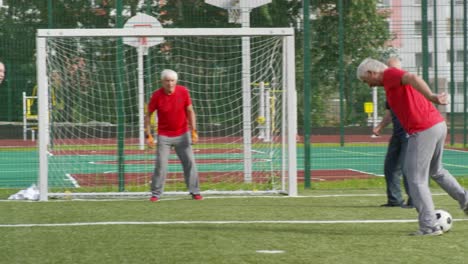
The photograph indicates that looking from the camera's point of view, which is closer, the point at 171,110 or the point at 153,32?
the point at 171,110

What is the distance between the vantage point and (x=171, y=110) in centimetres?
1383

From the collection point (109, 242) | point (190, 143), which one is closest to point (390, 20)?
point (190, 143)

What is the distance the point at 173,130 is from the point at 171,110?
313 mm

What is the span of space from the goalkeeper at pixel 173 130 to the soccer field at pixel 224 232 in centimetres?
33

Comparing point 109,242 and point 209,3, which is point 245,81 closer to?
point 209,3

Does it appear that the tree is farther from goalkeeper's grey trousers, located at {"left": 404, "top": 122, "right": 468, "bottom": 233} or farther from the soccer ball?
the soccer ball

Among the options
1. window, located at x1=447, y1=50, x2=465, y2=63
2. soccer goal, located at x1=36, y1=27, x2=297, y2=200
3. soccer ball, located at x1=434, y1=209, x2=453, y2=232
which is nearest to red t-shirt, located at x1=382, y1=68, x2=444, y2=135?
soccer ball, located at x1=434, y1=209, x2=453, y2=232

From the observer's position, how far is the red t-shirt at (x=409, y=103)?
9523 mm

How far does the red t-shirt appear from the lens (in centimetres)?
952

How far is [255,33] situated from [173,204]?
2787mm

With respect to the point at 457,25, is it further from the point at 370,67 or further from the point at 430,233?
the point at 430,233

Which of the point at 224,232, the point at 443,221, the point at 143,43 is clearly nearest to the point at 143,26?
the point at 143,43

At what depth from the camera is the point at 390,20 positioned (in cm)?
1650

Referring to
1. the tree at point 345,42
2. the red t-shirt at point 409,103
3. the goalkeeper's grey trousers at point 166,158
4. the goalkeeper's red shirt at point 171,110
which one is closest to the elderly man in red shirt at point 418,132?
the red t-shirt at point 409,103
